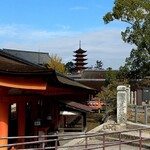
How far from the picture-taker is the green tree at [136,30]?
24.5 metres

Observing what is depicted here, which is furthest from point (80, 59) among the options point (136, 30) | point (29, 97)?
point (29, 97)

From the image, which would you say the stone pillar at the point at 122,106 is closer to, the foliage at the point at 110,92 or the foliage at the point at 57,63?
the foliage at the point at 110,92

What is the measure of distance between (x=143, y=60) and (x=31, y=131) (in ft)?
42.3

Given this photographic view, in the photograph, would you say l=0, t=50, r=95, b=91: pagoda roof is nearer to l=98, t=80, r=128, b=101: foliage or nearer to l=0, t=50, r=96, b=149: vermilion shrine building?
l=0, t=50, r=96, b=149: vermilion shrine building

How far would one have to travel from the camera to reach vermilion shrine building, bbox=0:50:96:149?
29.6ft

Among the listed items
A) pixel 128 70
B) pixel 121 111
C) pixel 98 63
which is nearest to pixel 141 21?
pixel 128 70

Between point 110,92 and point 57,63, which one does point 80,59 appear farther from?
point 110,92

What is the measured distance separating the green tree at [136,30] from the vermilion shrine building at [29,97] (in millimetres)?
7450

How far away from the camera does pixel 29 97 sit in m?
11.9

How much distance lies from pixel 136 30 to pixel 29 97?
1455 cm

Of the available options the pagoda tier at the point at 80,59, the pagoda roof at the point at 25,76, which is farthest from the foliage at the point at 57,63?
the pagoda roof at the point at 25,76

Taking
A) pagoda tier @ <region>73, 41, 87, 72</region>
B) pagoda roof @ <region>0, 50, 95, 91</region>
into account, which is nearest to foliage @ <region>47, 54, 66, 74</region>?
pagoda tier @ <region>73, 41, 87, 72</region>

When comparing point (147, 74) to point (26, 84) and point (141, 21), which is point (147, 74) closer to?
point (141, 21)

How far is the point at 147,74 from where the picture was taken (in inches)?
1030
